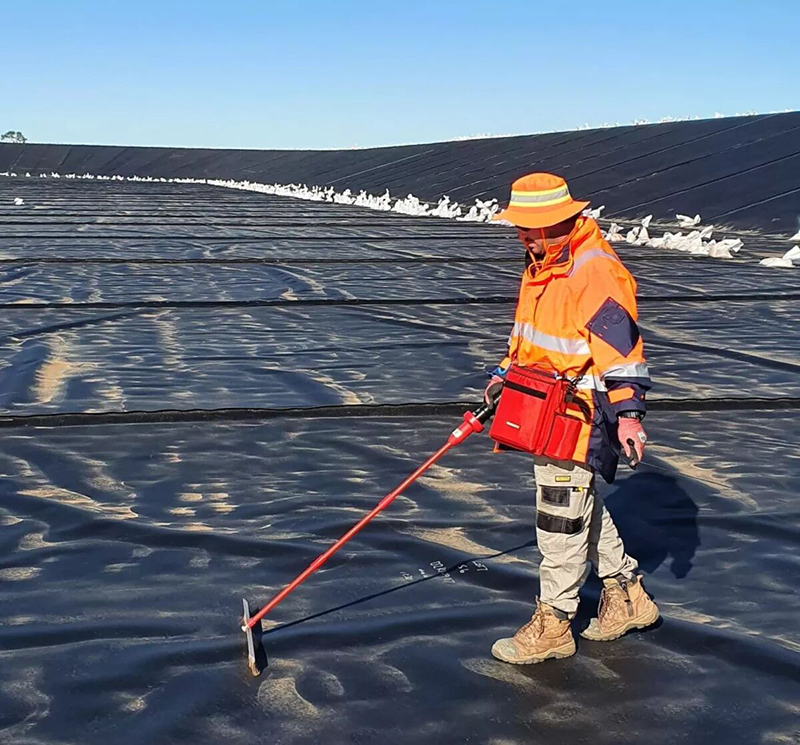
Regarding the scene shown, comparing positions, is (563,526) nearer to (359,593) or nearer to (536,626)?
(536,626)

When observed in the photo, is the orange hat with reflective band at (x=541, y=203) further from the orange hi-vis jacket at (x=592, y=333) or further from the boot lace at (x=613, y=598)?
the boot lace at (x=613, y=598)

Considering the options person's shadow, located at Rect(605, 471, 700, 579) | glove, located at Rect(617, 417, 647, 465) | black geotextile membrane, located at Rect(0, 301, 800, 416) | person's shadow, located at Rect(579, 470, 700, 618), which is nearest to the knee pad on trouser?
glove, located at Rect(617, 417, 647, 465)

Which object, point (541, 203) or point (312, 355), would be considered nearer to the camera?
point (541, 203)

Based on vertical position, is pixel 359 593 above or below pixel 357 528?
below

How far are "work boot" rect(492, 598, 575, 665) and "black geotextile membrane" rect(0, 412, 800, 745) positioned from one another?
4 cm

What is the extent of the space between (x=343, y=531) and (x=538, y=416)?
51.1 inches

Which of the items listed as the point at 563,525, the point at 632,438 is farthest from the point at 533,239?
the point at 563,525

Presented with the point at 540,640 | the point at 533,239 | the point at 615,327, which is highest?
the point at 533,239

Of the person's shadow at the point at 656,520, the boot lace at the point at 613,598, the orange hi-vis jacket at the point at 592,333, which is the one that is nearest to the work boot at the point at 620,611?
the boot lace at the point at 613,598

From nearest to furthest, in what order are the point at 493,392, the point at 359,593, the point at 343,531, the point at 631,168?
the point at 493,392, the point at 359,593, the point at 343,531, the point at 631,168

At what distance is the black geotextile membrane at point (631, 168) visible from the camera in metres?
16.5

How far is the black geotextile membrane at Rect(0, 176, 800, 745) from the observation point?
103 inches

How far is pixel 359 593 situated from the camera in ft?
10.7

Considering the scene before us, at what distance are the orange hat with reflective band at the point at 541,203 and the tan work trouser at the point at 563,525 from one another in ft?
2.03
